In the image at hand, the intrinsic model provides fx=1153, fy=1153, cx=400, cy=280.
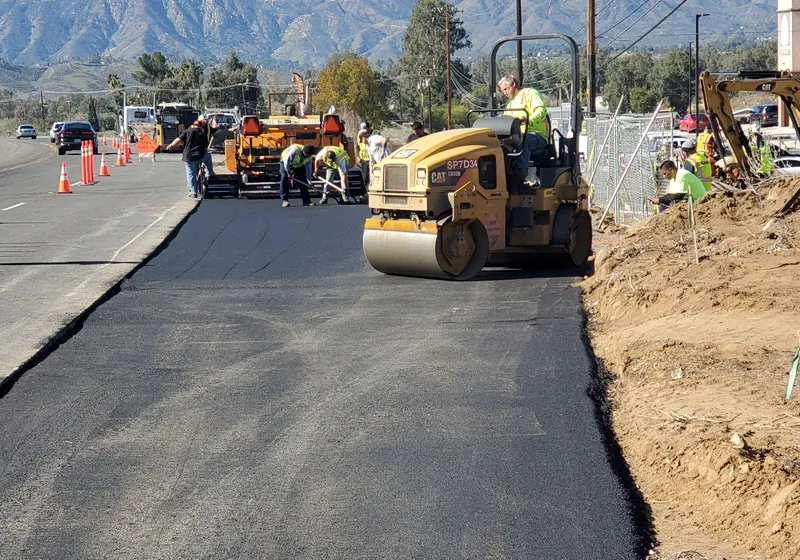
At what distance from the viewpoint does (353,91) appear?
265 feet

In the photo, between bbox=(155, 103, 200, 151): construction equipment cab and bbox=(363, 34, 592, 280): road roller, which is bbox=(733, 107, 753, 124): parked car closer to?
bbox=(155, 103, 200, 151): construction equipment cab

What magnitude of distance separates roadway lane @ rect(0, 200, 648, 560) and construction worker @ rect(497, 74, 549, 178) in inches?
77.1

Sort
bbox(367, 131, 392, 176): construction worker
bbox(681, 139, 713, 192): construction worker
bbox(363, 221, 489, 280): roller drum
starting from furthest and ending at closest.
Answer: bbox(367, 131, 392, 176): construction worker, bbox(681, 139, 713, 192): construction worker, bbox(363, 221, 489, 280): roller drum

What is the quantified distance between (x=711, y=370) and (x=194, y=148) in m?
18.5

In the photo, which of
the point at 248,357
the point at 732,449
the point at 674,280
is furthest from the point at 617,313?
the point at 732,449

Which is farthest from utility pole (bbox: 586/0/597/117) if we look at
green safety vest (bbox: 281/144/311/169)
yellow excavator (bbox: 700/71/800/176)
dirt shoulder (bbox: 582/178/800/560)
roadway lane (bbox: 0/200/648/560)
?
roadway lane (bbox: 0/200/648/560)

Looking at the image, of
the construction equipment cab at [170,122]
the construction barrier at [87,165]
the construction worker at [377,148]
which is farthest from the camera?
the construction equipment cab at [170,122]

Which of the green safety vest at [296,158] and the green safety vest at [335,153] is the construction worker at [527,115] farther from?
the green safety vest at [335,153]

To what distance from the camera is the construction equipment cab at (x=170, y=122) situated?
5525 cm

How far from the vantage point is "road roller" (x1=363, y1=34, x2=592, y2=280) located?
12688mm

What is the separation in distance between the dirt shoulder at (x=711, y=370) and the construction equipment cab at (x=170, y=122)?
43460mm

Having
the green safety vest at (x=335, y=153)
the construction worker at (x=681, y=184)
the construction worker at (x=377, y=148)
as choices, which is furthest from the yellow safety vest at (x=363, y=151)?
the construction worker at (x=681, y=184)

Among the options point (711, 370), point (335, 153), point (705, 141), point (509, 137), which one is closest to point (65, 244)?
point (509, 137)

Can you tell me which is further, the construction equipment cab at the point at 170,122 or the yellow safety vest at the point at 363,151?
the construction equipment cab at the point at 170,122
